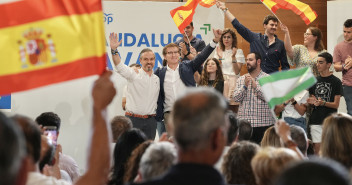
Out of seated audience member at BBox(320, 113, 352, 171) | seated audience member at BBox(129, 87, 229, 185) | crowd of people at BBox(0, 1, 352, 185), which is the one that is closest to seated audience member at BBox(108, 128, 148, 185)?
crowd of people at BBox(0, 1, 352, 185)

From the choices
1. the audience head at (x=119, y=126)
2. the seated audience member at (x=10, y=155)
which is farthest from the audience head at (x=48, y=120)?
the seated audience member at (x=10, y=155)

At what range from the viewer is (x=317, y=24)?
1065 centimetres

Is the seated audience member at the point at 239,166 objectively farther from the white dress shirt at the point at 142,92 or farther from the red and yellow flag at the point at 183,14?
the red and yellow flag at the point at 183,14

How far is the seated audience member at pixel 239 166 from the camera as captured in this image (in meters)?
3.24

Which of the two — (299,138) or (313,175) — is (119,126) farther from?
(313,175)

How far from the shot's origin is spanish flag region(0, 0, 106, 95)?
2.94 meters

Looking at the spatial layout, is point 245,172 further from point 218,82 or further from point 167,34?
point 167,34

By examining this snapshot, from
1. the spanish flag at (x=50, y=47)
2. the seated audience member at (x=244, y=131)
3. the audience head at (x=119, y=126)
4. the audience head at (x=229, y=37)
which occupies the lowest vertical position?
the seated audience member at (x=244, y=131)

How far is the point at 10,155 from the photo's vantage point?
4.48 ft

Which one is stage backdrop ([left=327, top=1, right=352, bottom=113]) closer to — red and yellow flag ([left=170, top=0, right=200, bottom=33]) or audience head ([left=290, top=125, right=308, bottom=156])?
red and yellow flag ([left=170, top=0, right=200, bottom=33])

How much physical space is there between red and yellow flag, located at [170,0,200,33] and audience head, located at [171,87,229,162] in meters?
6.27

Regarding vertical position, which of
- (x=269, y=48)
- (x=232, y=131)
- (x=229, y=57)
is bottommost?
(x=232, y=131)

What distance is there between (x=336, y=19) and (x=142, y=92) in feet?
11.0

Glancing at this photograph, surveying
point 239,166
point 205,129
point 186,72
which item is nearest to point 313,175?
point 205,129
